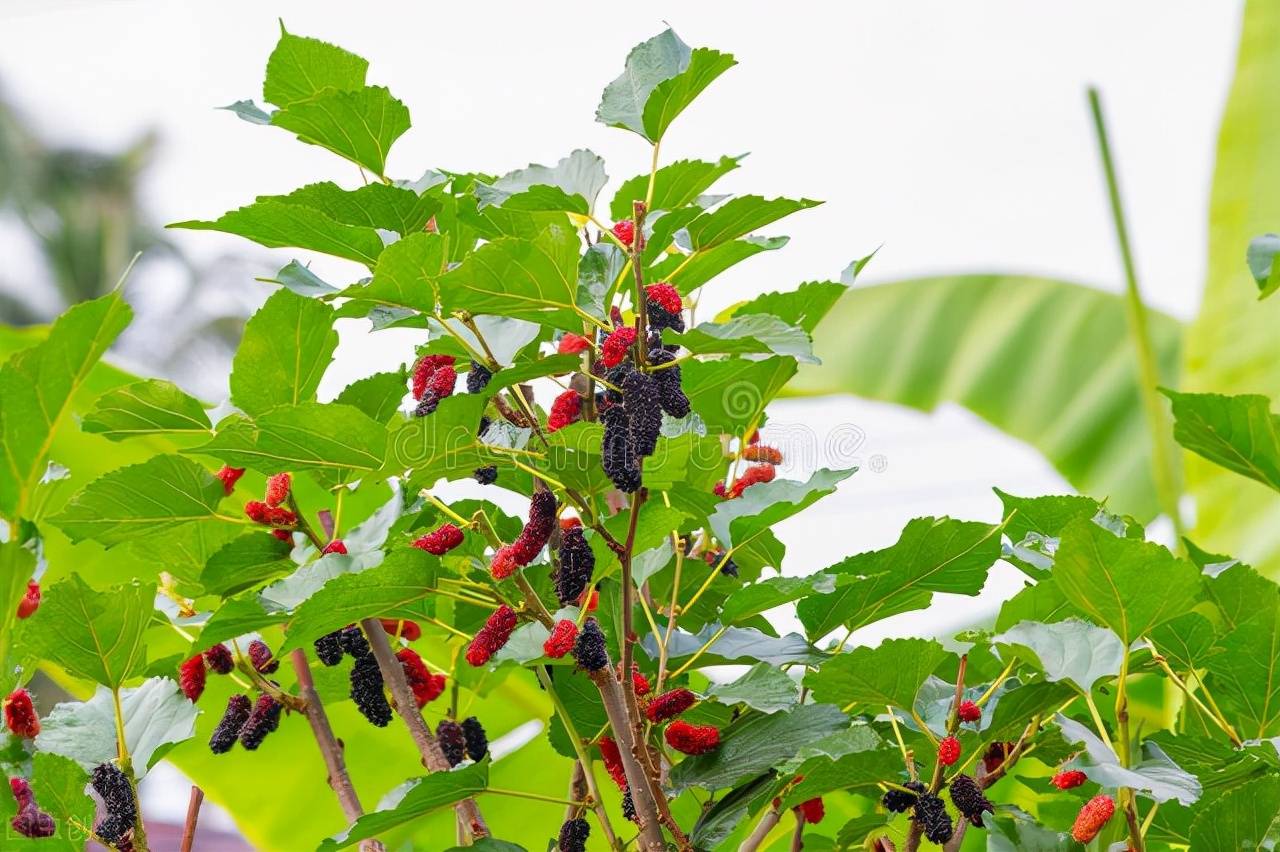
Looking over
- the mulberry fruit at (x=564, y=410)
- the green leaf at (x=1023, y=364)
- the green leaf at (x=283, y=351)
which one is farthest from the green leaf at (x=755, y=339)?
the green leaf at (x=1023, y=364)

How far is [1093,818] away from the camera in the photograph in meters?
0.55

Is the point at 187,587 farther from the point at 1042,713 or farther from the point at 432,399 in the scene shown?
the point at 1042,713

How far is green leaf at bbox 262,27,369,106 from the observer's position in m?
0.61

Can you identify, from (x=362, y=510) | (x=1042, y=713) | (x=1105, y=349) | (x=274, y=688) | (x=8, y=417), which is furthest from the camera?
(x=1105, y=349)

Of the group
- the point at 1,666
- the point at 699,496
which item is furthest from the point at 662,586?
the point at 1,666

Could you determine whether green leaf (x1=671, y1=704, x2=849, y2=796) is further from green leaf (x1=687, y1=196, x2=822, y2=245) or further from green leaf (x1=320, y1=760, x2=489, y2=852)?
green leaf (x1=687, y1=196, x2=822, y2=245)

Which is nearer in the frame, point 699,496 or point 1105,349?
point 699,496

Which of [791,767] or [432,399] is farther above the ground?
[432,399]

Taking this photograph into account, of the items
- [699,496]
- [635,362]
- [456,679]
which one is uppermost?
[635,362]

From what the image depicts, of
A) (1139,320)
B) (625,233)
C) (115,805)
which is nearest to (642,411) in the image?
(625,233)

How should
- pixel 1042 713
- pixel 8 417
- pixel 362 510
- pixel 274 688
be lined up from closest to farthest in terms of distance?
pixel 8 417
pixel 1042 713
pixel 274 688
pixel 362 510

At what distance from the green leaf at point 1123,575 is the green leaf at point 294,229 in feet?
1.03

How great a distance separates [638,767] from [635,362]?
181 mm

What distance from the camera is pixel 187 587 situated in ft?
2.52
